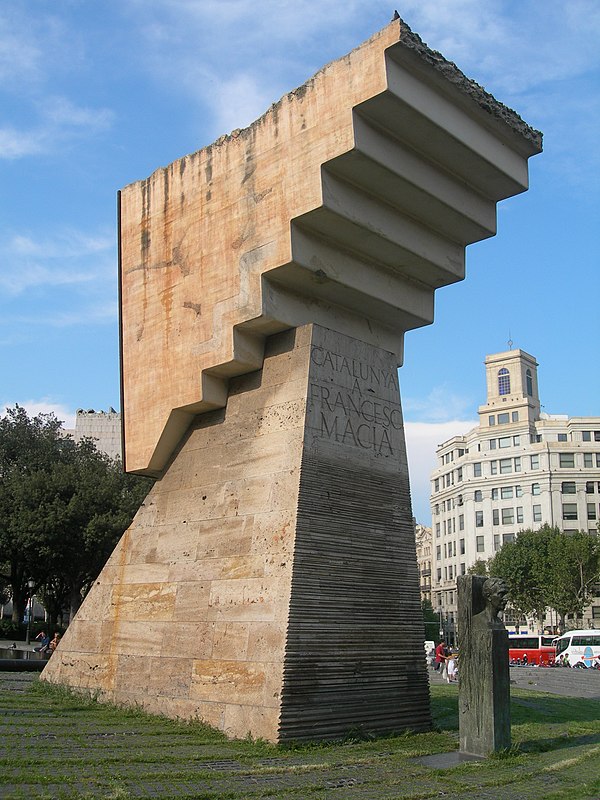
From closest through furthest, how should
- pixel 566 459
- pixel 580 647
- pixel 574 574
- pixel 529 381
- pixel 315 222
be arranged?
pixel 315 222, pixel 580 647, pixel 574 574, pixel 566 459, pixel 529 381

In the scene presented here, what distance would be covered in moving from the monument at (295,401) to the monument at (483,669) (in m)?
1.80

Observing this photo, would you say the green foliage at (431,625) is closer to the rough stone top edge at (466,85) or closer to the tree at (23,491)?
the tree at (23,491)

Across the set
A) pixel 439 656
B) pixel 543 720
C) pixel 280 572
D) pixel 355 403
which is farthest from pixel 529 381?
pixel 280 572

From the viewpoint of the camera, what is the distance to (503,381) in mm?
90750

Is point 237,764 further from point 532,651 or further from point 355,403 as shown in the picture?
point 532,651

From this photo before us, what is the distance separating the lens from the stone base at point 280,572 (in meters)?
11.9

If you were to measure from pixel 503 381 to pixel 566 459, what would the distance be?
13.4 metres

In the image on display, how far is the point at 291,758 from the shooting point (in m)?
10.5

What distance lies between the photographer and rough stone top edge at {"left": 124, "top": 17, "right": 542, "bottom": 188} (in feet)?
38.3

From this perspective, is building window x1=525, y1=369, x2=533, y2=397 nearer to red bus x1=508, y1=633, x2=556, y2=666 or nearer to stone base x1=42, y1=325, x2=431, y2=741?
red bus x1=508, y1=633, x2=556, y2=666

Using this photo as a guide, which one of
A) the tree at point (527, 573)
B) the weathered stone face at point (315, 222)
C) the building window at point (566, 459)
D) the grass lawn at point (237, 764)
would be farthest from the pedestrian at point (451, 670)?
the building window at point (566, 459)

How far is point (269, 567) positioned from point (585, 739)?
237 inches

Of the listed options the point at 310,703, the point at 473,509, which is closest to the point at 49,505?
the point at 310,703

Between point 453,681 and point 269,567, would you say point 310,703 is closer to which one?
point 269,567
